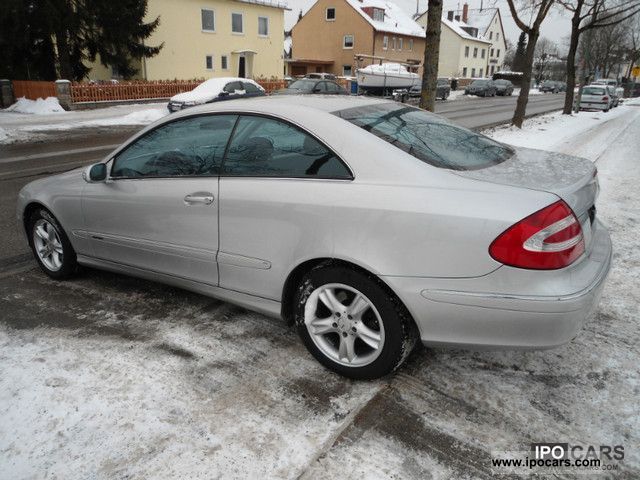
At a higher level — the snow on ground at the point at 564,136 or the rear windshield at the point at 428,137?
the rear windshield at the point at 428,137

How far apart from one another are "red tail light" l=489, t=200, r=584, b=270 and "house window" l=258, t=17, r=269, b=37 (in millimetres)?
37102

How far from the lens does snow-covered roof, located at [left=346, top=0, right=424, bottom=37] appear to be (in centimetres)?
5175

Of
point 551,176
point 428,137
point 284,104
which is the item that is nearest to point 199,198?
point 284,104

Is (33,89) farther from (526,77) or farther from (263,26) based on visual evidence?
(526,77)

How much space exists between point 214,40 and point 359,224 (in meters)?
34.1

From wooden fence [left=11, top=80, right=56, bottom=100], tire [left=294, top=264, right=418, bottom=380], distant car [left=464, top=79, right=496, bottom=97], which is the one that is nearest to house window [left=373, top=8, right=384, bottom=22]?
distant car [left=464, top=79, right=496, bottom=97]

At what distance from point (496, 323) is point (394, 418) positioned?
0.70 meters

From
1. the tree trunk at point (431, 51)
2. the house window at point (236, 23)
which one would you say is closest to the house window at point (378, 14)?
the house window at point (236, 23)

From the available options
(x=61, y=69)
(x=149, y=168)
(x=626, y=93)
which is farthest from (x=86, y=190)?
(x=626, y=93)

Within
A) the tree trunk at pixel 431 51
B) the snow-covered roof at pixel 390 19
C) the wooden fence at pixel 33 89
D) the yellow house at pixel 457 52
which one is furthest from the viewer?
the yellow house at pixel 457 52

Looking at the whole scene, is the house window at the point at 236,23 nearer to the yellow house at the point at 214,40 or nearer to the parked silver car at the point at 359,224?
the yellow house at the point at 214,40

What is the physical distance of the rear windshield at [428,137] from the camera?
2854mm

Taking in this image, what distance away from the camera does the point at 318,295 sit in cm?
291

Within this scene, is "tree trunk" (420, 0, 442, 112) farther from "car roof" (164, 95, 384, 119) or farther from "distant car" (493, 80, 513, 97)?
"distant car" (493, 80, 513, 97)
